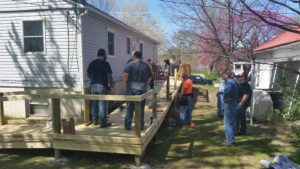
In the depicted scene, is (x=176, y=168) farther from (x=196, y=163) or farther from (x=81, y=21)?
(x=81, y=21)

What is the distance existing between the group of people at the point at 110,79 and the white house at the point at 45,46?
2665 millimetres

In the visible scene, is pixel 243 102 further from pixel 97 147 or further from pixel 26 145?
pixel 26 145

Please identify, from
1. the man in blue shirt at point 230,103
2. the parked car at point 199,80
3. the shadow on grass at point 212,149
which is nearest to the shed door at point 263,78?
the shadow on grass at point 212,149

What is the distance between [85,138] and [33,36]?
5.74 m

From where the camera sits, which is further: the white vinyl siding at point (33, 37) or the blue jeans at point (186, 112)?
the white vinyl siding at point (33, 37)

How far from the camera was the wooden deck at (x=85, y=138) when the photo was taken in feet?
20.0

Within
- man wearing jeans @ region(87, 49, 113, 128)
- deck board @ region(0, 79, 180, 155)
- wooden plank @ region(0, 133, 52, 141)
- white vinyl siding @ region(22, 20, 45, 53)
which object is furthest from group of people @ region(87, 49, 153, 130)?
white vinyl siding @ region(22, 20, 45, 53)

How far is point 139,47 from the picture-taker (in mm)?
19375

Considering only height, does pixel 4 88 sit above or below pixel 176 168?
above

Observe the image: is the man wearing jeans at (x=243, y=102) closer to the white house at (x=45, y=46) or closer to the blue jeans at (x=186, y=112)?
the blue jeans at (x=186, y=112)

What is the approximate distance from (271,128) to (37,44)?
26.5ft

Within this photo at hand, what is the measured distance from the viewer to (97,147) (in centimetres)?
628

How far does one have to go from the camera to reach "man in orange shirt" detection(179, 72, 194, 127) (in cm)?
968

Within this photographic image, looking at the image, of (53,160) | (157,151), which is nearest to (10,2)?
(53,160)
